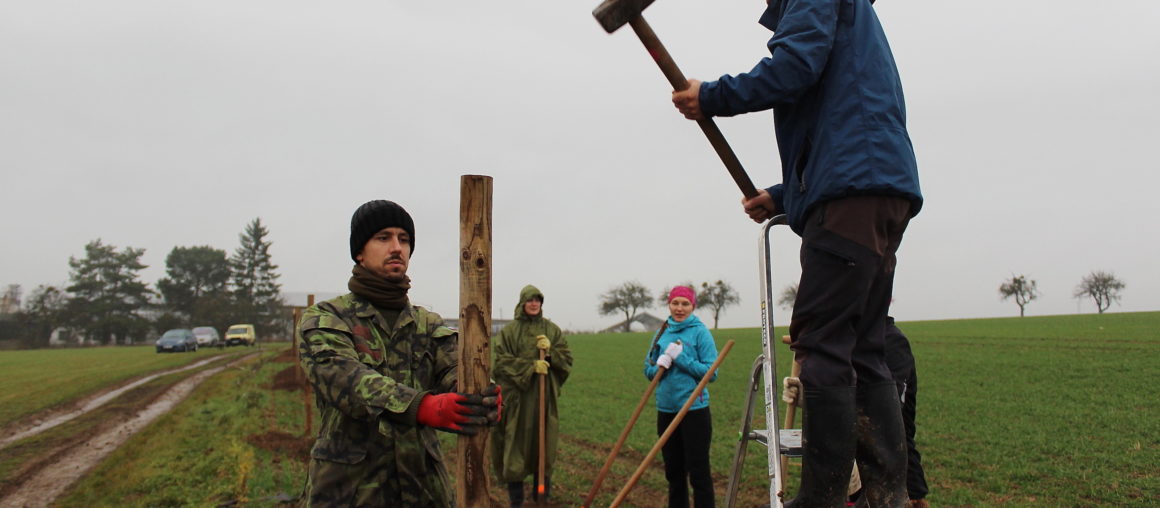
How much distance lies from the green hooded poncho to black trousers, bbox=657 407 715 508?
6.12ft

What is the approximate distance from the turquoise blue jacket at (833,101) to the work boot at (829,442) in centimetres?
62

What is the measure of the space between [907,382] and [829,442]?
10.3 ft

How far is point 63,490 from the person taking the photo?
9.10 m

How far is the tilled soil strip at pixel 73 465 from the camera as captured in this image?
28.6 feet

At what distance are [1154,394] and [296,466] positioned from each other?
54.8ft

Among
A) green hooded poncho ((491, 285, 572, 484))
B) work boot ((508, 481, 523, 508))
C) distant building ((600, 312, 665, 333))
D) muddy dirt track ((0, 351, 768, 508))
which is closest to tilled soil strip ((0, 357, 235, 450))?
muddy dirt track ((0, 351, 768, 508))

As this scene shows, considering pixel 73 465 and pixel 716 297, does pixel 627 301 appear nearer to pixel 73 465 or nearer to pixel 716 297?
pixel 716 297

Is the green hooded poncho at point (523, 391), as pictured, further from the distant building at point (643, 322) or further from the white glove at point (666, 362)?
the distant building at point (643, 322)

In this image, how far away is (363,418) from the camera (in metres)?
2.90

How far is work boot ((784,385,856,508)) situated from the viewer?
7.21 feet

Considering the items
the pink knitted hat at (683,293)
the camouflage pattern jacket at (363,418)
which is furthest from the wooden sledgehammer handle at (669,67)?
the pink knitted hat at (683,293)

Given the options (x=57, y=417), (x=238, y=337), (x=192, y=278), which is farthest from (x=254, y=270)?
(x=57, y=417)

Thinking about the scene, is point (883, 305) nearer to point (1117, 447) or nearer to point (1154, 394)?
point (1117, 447)

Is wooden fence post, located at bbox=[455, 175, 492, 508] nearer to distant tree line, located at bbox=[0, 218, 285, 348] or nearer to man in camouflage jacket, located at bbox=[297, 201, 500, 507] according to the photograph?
man in camouflage jacket, located at bbox=[297, 201, 500, 507]
